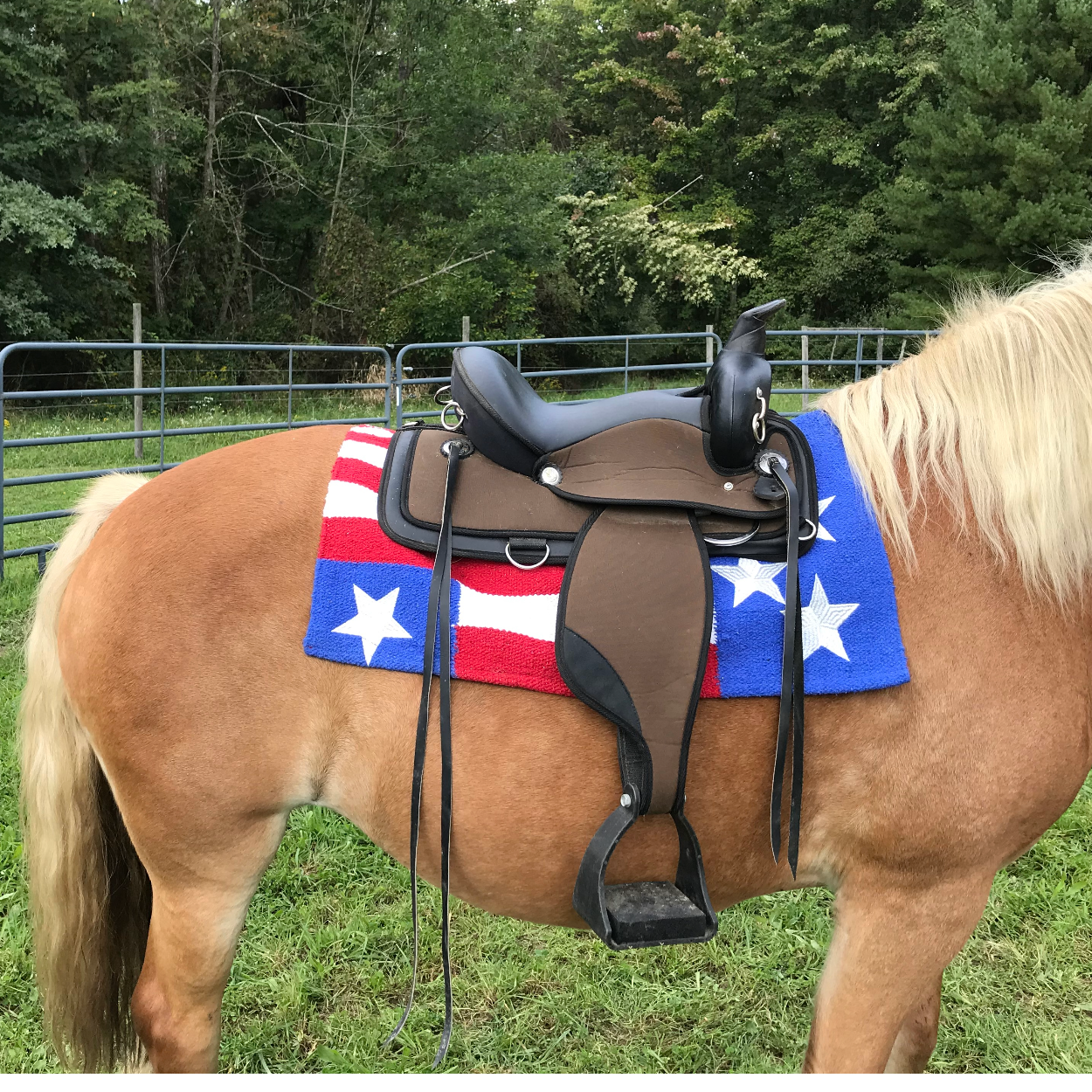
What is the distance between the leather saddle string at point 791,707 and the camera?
1337 millimetres

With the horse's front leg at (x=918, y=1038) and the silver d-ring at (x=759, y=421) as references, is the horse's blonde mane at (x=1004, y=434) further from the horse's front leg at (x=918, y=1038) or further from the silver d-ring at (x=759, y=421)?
the horse's front leg at (x=918, y=1038)

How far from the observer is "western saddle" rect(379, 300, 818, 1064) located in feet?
4.38

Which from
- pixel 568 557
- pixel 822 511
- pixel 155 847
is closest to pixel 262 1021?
pixel 155 847

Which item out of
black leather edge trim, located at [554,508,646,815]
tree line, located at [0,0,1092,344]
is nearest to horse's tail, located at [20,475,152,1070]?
black leather edge trim, located at [554,508,646,815]

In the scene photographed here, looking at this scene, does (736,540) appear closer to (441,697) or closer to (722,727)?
(722,727)

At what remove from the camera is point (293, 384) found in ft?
22.6

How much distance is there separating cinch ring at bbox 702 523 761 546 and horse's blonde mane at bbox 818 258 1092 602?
0.70 ft

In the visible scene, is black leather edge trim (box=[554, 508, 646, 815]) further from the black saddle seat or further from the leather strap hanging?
the black saddle seat

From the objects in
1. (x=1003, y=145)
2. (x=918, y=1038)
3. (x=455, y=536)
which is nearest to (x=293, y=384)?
(x=455, y=536)

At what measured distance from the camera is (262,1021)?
2.09 meters

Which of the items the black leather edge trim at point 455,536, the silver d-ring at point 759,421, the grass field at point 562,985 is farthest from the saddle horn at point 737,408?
A: the grass field at point 562,985

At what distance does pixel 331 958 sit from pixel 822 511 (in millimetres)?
1767

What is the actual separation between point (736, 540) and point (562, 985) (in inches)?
56.5

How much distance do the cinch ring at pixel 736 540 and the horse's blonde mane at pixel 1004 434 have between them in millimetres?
214
